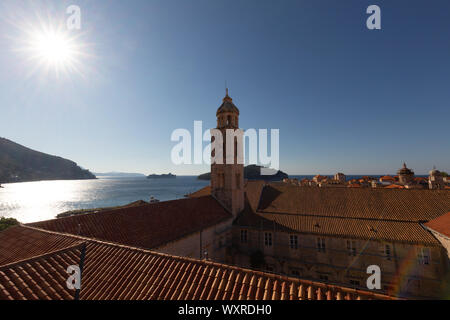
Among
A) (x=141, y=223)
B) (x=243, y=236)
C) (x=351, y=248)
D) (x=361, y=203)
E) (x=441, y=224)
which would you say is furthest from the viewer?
(x=243, y=236)

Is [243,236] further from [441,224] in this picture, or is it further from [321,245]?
[441,224]

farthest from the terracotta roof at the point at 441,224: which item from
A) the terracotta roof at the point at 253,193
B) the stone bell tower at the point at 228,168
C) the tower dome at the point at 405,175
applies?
the tower dome at the point at 405,175

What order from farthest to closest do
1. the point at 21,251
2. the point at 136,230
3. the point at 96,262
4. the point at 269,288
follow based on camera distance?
the point at 136,230 → the point at 21,251 → the point at 96,262 → the point at 269,288

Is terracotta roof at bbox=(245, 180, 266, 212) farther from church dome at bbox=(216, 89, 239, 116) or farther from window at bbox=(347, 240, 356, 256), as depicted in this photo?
church dome at bbox=(216, 89, 239, 116)

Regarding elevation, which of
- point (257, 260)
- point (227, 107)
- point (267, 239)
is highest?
point (227, 107)

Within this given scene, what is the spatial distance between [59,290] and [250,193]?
2558 centimetres

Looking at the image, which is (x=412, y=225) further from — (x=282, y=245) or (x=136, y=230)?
(x=136, y=230)

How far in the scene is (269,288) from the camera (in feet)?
17.3

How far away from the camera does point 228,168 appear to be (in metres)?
25.8

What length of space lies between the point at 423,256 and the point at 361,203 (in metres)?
6.81

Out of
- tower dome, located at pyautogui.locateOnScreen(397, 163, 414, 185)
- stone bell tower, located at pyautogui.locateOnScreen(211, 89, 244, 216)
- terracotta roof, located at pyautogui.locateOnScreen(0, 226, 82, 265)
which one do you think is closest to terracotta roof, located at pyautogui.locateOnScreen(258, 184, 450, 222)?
stone bell tower, located at pyautogui.locateOnScreen(211, 89, 244, 216)

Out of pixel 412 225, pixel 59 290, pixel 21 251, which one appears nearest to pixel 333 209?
pixel 412 225

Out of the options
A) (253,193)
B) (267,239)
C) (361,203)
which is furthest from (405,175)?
(267,239)

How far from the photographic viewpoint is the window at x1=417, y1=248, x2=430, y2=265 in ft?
54.8
